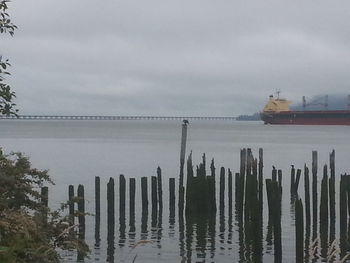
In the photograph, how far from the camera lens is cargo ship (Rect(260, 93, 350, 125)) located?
161 metres

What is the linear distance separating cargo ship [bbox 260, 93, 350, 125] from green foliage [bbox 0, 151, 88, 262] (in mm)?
153543

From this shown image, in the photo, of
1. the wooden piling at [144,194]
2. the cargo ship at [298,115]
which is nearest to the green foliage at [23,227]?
the wooden piling at [144,194]

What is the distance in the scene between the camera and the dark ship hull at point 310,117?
16025cm

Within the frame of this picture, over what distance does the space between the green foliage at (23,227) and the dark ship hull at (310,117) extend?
504 feet

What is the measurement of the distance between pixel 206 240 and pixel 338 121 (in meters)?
147

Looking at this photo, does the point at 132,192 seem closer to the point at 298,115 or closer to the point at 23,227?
the point at 23,227

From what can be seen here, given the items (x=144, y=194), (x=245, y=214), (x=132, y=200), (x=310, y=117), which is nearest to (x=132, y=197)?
(x=132, y=200)

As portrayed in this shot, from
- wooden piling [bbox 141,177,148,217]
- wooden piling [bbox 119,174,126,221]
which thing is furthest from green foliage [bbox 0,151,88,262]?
wooden piling [bbox 141,177,148,217]

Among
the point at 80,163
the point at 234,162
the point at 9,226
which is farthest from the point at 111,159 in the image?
the point at 9,226

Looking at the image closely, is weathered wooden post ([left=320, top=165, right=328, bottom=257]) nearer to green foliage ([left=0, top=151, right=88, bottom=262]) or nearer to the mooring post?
the mooring post

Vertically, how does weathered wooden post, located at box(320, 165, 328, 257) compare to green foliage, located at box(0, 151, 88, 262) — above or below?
below

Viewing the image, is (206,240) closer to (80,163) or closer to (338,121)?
(80,163)

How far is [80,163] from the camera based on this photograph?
59.6m

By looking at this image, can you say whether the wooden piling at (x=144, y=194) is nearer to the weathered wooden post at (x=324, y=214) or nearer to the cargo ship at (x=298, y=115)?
the weathered wooden post at (x=324, y=214)
